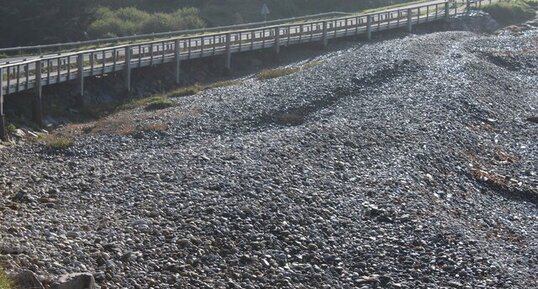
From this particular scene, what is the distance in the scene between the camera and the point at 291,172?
22.2 meters

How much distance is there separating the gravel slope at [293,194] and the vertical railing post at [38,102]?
5.62 feet

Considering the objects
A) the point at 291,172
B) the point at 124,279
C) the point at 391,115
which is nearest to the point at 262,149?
the point at 291,172

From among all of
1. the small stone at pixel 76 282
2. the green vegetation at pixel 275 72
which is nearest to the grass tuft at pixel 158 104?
the green vegetation at pixel 275 72

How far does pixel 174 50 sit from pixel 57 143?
13634 millimetres

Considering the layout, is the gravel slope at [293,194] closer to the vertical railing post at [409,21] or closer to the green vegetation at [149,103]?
the green vegetation at [149,103]

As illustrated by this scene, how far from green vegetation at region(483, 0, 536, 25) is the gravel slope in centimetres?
3171

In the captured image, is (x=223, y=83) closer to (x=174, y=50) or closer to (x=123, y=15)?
(x=174, y=50)

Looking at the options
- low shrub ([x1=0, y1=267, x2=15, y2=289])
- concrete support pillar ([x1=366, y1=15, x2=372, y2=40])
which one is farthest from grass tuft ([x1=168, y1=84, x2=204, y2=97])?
low shrub ([x1=0, y1=267, x2=15, y2=289])

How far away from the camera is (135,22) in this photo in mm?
54938

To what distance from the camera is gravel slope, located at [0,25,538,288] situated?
16781 millimetres

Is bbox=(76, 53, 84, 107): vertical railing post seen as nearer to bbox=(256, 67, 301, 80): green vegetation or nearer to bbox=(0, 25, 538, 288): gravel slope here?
bbox=(0, 25, 538, 288): gravel slope

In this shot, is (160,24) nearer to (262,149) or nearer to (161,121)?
(161,121)

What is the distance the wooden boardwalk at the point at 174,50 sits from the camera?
2959cm

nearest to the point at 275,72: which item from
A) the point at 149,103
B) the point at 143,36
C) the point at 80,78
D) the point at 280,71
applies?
the point at 280,71
